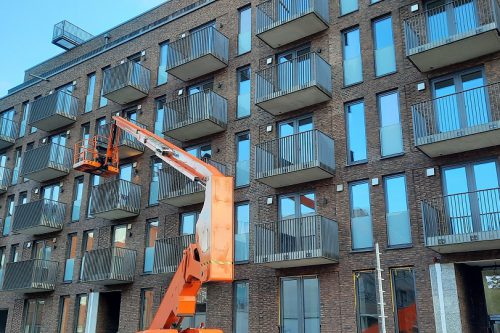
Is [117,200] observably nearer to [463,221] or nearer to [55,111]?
[55,111]

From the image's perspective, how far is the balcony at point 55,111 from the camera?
27562 mm

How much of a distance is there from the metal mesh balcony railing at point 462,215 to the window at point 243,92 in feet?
27.8

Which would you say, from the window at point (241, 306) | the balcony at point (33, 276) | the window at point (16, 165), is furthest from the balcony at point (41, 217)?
the window at point (241, 306)

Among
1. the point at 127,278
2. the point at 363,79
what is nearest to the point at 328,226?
the point at 363,79

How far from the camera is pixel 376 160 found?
1744 cm

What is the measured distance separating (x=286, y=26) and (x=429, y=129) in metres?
6.79

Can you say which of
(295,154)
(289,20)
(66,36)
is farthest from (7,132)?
(295,154)

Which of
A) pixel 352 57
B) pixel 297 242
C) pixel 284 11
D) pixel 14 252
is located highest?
pixel 284 11

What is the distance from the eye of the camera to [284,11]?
20.1 meters

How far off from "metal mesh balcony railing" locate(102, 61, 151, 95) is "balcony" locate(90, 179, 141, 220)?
14.5 ft

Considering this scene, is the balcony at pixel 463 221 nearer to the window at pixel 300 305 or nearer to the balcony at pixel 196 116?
the window at pixel 300 305

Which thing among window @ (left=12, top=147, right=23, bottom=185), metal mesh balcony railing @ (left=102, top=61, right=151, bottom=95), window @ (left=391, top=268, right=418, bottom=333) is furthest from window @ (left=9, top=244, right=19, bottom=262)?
window @ (left=391, top=268, right=418, bottom=333)

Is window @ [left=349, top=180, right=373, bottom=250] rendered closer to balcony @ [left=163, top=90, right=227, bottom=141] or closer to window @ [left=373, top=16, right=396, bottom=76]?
window @ [left=373, top=16, right=396, bottom=76]

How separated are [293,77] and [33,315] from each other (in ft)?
55.6
